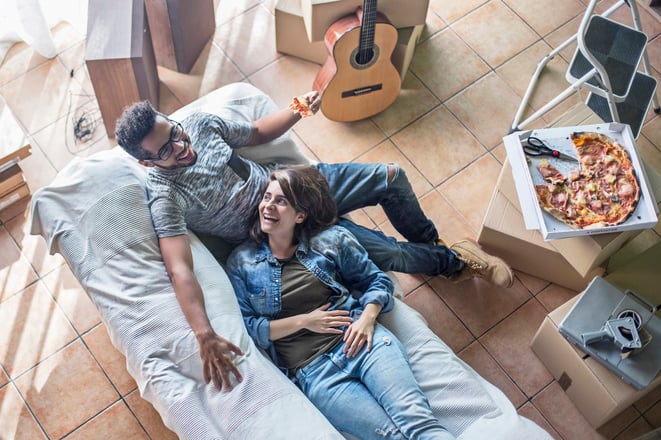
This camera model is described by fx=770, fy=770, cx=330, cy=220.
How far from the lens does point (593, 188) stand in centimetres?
250

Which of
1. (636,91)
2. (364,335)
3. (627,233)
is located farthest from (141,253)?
(636,91)

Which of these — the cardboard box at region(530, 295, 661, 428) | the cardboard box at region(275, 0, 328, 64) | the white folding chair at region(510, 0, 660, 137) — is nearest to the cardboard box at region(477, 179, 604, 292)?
the cardboard box at region(530, 295, 661, 428)

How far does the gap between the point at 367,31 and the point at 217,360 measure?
1.51 meters

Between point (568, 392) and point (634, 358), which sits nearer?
point (634, 358)

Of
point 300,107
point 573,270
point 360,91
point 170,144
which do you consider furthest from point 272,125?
point 573,270

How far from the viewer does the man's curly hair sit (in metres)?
2.25

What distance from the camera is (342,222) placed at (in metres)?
2.69

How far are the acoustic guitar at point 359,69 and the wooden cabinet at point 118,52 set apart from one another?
2.38 ft

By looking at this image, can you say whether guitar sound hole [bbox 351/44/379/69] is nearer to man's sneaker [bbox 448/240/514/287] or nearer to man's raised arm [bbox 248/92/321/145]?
man's raised arm [bbox 248/92/321/145]

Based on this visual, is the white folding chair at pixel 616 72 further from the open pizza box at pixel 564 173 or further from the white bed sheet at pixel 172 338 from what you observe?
the white bed sheet at pixel 172 338

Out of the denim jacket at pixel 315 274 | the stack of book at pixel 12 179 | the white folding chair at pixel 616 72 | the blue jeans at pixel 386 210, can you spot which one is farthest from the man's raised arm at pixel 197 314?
the white folding chair at pixel 616 72

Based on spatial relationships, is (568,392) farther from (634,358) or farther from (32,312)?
(32,312)

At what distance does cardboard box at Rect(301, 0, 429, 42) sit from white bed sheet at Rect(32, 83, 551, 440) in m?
1.05

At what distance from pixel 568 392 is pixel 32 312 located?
201cm
